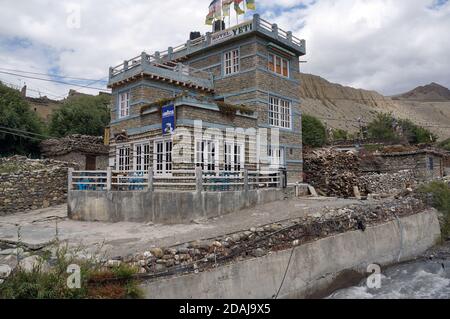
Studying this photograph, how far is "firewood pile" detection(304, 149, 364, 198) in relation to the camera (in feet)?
60.4

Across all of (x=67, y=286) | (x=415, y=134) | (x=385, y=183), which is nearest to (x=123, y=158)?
(x=67, y=286)

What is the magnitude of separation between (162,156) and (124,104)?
556cm

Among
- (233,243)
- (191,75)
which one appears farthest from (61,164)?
(233,243)

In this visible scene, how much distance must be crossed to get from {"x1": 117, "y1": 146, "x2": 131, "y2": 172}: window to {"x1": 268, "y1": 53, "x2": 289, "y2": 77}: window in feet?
30.1

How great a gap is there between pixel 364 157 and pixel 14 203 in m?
24.8

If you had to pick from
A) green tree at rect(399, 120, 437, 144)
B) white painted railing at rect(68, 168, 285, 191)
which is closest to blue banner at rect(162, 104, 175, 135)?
white painted railing at rect(68, 168, 285, 191)

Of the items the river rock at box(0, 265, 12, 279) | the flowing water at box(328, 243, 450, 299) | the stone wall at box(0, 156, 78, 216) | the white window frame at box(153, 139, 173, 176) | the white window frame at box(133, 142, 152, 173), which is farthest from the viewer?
the stone wall at box(0, 156, 78, 216)

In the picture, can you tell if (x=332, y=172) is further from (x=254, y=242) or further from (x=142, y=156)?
(x=254, y=242)

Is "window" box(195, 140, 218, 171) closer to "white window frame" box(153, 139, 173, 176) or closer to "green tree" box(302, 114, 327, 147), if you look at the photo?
"white window frame" box(153, 139, 173, 176)

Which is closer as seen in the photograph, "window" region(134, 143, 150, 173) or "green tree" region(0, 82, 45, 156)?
"window" region(134, 143, 150, 173)

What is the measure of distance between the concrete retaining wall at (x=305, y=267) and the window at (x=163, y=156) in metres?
7.18

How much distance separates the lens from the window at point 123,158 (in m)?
17.2
